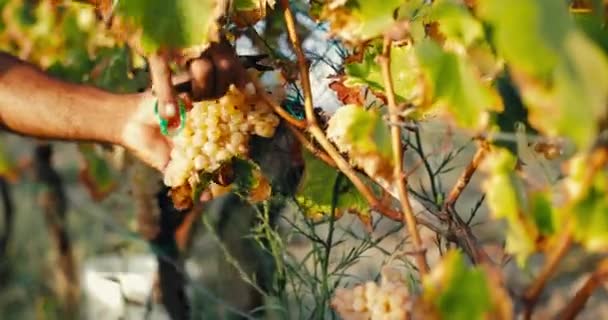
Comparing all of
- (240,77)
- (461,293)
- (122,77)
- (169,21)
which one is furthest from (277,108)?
(122,77)

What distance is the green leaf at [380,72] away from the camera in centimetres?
108

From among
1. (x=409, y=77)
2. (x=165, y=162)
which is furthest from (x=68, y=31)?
(x=409, y=77)

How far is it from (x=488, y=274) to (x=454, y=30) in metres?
0.24

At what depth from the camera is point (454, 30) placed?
35.9 inches

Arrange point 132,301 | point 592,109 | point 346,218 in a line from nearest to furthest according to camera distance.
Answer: point 592,109 < point 346,218 < point 132,301

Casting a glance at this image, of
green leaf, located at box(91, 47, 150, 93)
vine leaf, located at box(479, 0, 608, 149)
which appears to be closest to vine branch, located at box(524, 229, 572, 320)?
vine leaf, located at box(479, 0, 608, 149)

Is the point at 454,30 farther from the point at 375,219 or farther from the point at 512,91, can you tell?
the point at 375,219

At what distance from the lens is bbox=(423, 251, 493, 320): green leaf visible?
0.74m

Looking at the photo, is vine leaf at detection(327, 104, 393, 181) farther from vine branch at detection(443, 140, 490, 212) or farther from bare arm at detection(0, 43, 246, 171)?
bare arm at detection(0, 43, 246, 171)

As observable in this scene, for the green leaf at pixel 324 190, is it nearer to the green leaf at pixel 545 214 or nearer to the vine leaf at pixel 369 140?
the vine leaf at pixel 369 140

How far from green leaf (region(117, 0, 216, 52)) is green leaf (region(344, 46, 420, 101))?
190 millimetres

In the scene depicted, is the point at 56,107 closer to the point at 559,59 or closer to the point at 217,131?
the point at 217,131

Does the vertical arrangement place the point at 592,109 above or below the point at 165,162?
below

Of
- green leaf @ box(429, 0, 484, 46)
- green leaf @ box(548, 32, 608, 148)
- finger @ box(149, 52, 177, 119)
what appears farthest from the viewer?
finger @ box(149, 52, 177, 119)
